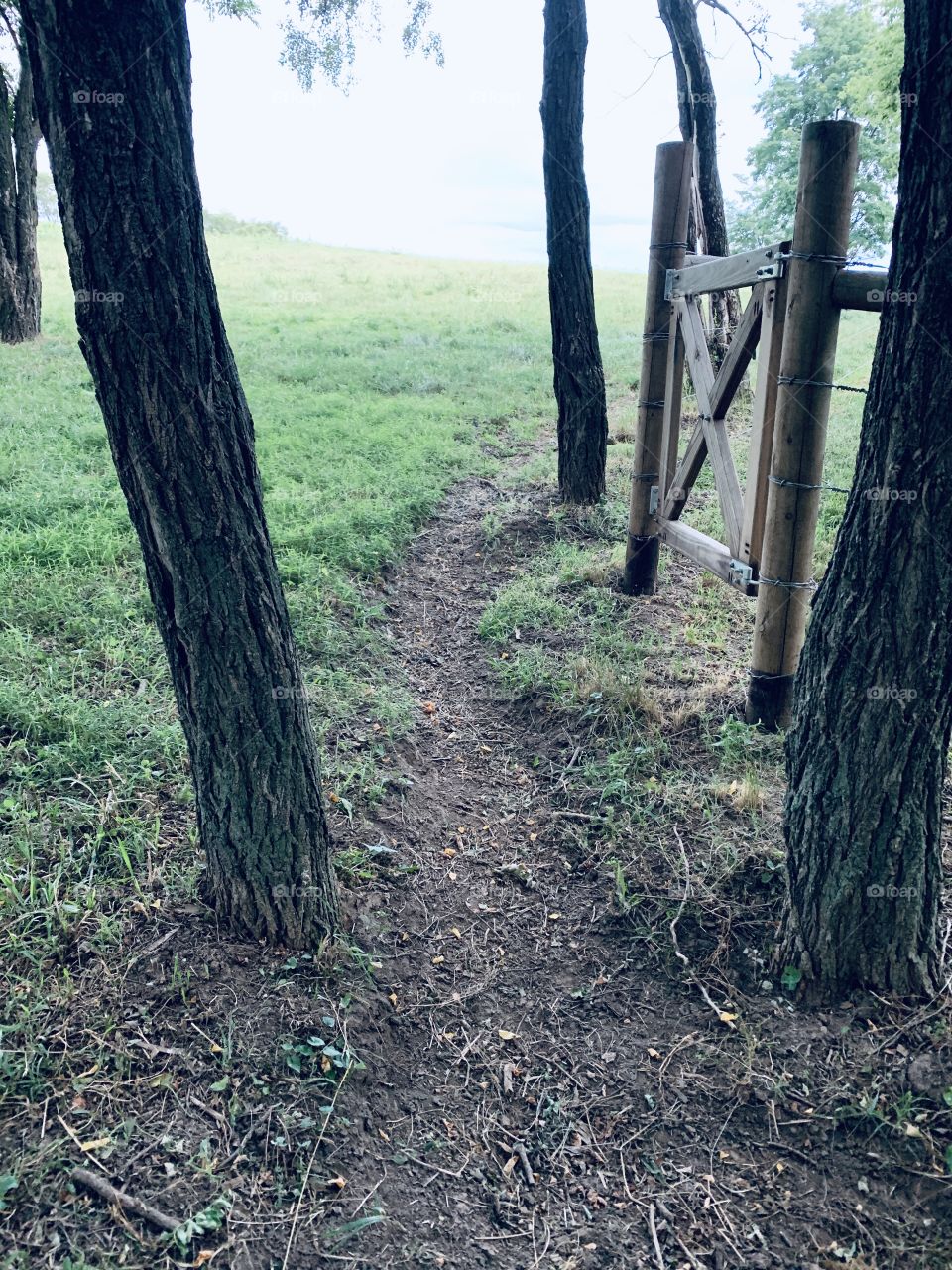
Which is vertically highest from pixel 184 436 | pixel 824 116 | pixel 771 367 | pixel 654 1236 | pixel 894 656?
pixel 824 116

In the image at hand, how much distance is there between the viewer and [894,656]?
8.32ft

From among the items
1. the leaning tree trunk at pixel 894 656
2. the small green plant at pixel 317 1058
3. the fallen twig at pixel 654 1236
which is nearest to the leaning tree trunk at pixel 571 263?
the leaning tree trunk at pixel 894 656

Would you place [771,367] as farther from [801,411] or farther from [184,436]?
[184,436]

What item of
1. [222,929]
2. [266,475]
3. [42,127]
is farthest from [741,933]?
[266,475]

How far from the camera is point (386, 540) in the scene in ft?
21.0

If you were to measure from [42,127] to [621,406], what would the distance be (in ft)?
30.5

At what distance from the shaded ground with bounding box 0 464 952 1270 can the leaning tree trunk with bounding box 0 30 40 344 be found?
480 inches

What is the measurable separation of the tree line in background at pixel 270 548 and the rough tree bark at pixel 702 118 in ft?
25.6

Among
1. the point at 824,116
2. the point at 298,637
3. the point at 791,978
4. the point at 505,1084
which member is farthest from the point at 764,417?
the point at 824,116

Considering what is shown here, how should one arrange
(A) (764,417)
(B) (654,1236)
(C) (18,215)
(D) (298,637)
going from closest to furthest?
(B) (654,1236) < (A) (764,417) < (D) (298,637) < (C) (18,215)

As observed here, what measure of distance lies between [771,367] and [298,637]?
9.31 ft

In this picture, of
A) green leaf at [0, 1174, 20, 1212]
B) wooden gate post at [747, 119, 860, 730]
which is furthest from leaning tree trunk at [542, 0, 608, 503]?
green leaf at [0, 1174, 20, 1212]

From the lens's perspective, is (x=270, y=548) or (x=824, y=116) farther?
(x=824, y=116)

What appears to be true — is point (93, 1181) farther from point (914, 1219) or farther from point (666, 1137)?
point (914, 1219)
